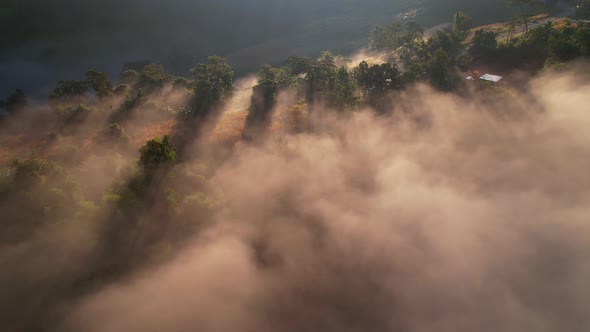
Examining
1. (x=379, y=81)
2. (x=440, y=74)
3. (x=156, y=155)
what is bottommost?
(x=440, y=74)

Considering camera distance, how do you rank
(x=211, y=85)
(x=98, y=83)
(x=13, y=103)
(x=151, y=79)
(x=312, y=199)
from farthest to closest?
(x=151, y=79), (x=13, y=103), (x=211, y=85), (x=98, y=83), (x=312, y=199)

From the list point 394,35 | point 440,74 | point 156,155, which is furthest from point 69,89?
point 394,35

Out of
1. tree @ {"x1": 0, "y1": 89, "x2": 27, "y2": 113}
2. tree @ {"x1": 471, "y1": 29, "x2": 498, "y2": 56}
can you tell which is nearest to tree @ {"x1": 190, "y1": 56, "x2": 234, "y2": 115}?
tree @ {"x1": 0, "y1": 89, "x2": 27, "y2": 113}

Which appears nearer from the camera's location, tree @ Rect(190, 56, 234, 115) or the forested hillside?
the forested hillside

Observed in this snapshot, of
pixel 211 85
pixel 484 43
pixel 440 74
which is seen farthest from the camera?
pixel 484 43

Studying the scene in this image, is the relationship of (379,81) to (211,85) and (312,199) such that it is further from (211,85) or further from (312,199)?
(211,85)

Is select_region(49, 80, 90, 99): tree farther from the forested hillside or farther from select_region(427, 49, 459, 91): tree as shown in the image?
select_region(427, 49, 459, 91): tree

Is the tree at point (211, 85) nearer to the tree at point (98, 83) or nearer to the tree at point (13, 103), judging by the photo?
the tree at point (98, 83)
